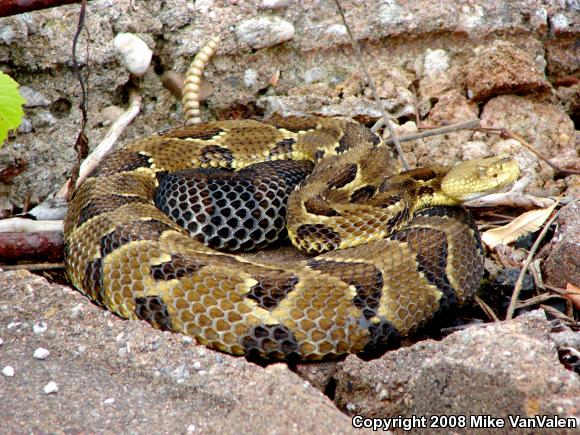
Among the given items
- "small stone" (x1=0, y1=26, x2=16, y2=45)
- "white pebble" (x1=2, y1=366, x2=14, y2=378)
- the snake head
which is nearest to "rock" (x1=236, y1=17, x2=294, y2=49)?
"small stone" (x1=0, y1=26, x2=16, y2=45)

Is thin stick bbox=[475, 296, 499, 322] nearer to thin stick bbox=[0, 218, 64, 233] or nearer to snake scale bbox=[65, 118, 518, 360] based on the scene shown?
snake scale bbox=[65, 118, 518, 360]

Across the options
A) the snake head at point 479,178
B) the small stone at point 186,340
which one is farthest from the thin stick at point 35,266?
the snake head at point 479,178

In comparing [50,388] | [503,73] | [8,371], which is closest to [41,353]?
[8,371]

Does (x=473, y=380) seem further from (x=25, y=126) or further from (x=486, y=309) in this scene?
(x=25, y=126)

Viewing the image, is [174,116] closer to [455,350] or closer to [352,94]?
[352,94]

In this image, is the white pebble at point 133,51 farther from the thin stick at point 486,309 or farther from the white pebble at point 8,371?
the thin stick at point 486,309
